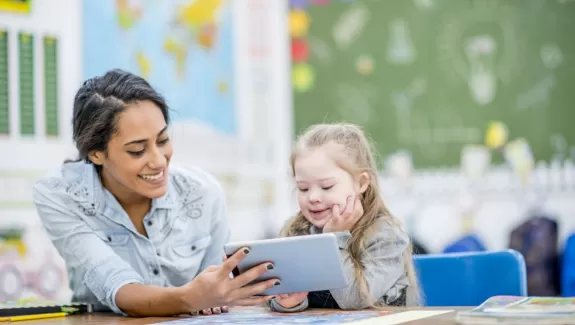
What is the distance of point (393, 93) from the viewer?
4617 mm

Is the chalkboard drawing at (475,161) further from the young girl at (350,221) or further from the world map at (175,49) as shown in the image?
the young girl at (350,221)

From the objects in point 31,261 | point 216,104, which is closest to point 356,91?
point 216,104

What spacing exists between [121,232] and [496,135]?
2703 millimetres

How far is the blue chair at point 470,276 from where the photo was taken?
6.61 ft

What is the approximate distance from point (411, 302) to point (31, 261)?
2.10 m

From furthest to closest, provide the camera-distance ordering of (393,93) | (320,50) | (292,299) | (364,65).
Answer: (320,50), (364,65), (393,93), (292,299)

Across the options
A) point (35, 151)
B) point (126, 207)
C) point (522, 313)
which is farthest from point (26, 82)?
point (522, 313)

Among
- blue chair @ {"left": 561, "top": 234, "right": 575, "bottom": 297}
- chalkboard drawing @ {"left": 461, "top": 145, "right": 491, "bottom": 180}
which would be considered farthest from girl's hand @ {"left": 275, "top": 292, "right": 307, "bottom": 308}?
chalkboard drawing @ {"left": 461, "top": 145, "right": 491, "bottom": 180}

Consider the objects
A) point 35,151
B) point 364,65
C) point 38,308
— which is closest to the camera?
point 38,308

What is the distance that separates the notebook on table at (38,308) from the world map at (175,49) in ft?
5.94

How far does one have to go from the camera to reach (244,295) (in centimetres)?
170

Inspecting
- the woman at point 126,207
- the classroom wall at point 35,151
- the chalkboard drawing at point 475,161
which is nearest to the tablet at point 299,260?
the woman at point 126,207

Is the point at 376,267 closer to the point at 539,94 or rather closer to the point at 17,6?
the point at 17,6

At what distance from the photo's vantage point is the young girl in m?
1.80
